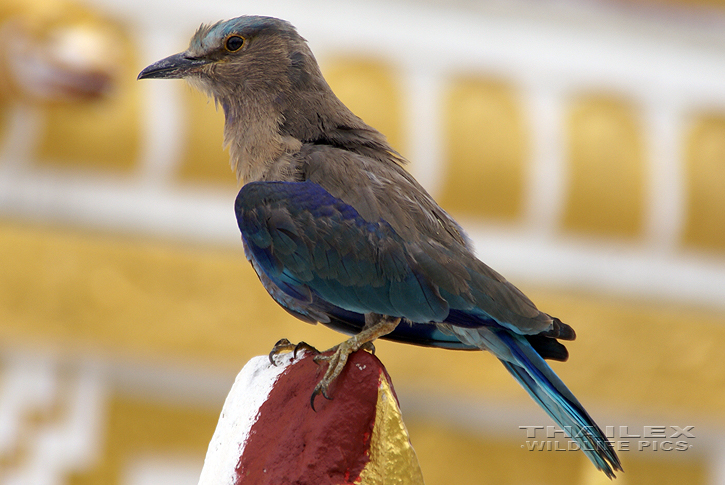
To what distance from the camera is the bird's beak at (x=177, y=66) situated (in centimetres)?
204

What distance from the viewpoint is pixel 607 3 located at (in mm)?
5121

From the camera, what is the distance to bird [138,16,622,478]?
1.60 meters

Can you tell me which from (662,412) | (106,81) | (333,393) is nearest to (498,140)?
(662,412)

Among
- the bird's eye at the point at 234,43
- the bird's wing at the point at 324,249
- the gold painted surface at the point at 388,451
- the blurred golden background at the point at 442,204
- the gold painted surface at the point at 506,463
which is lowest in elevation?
→ the gold painted surface at the point at 388,451

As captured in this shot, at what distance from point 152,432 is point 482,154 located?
2205 mm

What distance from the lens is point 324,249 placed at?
1707 mm

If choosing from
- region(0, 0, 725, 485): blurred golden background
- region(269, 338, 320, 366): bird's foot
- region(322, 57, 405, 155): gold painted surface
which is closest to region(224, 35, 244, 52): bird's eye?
region(269, 338, 320, 366): bird's foot

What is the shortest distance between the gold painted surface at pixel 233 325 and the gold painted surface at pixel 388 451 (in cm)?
274

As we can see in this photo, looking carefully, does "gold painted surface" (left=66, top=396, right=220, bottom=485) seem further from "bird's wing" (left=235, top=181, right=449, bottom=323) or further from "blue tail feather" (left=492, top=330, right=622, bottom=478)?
"blue tail feather" (left=492, top=330, right=622, bottom=478)

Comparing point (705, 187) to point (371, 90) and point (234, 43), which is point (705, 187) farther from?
point (234, 43)

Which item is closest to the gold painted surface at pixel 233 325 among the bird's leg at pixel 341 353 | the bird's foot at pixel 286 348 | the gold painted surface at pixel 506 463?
the gold painted surface at pixel 506 463

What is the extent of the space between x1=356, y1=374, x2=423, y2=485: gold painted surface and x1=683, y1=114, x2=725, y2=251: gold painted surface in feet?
12.7

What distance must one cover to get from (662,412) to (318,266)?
3557mm

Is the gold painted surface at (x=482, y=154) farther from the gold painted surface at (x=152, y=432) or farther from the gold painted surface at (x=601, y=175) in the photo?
the gold painted surface at (x=152, y=432)
